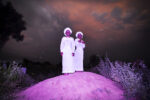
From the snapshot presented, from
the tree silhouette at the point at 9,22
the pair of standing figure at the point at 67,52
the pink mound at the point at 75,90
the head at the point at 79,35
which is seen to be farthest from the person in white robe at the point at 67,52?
the tree silhouette at the point at 9,22

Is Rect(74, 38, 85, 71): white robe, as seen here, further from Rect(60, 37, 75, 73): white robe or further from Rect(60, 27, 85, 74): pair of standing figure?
Rect(60, 37, 75, 73): white robe

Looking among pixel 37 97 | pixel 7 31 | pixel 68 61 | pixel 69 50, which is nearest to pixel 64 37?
pixel 69 50

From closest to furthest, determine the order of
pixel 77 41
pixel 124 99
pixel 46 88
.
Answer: pixel 124 99, pixel 46 88, pixel 77 41

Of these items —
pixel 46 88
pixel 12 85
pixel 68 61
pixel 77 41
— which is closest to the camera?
pixel 46 88

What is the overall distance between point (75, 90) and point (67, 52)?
2.60 meters

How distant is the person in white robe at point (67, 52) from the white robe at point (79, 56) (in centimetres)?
90

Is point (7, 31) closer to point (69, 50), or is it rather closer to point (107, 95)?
point (69, 50)

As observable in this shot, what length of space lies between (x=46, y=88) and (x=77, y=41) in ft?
12.0

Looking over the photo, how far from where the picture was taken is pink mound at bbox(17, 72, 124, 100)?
5.35 metres

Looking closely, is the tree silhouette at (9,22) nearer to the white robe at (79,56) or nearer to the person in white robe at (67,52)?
the white robe at (79,56)

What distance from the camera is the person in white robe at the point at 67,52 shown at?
7832mm

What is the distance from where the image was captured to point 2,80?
6.44 m

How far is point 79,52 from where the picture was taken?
9.05 metres

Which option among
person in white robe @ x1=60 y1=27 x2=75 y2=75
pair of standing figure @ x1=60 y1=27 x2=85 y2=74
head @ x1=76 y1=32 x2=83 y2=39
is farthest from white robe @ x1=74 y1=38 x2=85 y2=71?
person in white robe @ x1=60 y1=27 x2=75 y2=75
